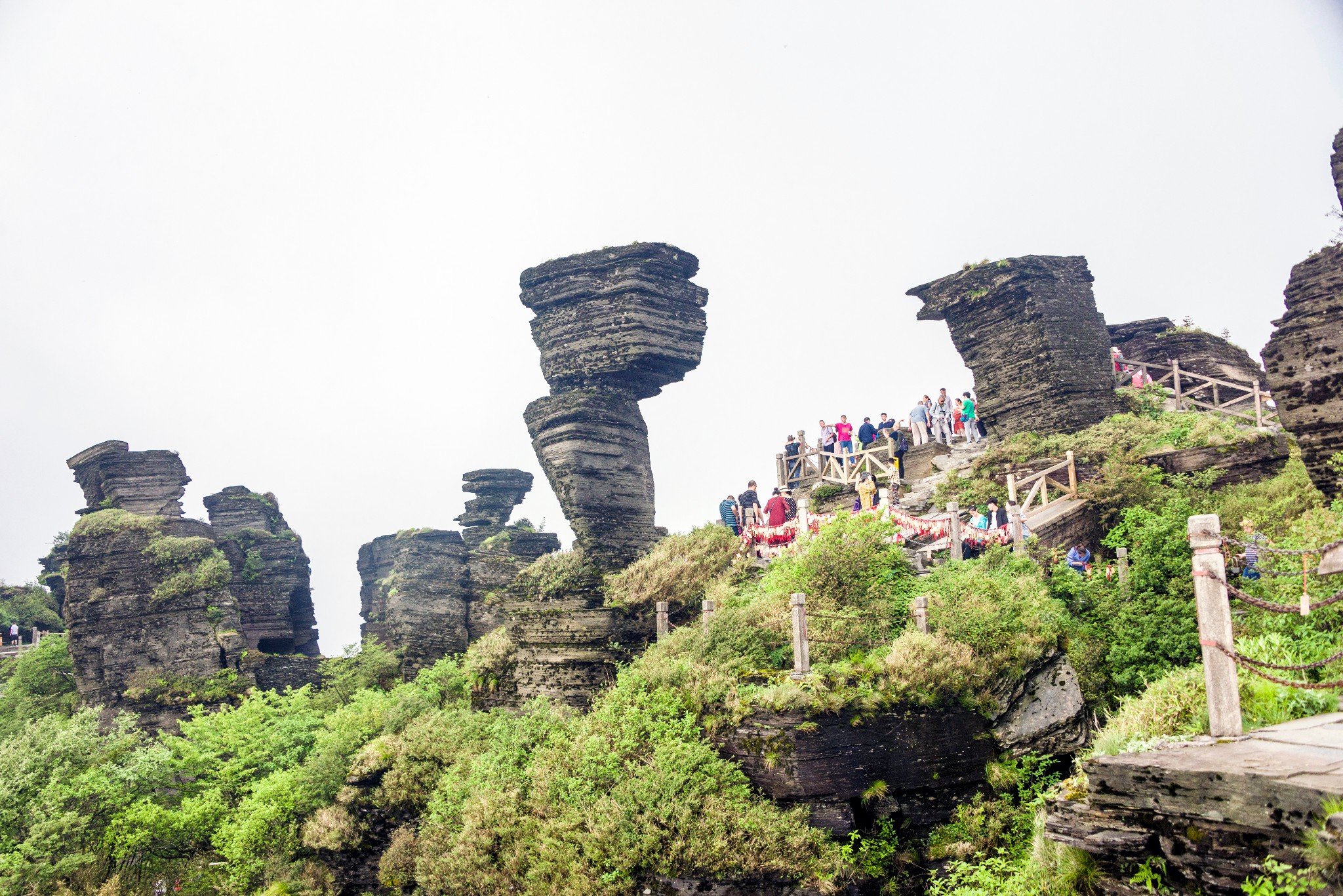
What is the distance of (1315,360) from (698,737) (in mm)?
12573

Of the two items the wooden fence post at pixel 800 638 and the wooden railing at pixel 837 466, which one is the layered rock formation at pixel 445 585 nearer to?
the wooden railing at pixel 837 466

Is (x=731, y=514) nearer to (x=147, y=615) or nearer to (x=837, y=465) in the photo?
(x=837, y=465)

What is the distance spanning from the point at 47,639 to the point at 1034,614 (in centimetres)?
3908

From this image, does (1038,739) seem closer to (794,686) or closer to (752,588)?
(794,686)

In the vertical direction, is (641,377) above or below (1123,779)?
above

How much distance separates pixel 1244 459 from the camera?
62.8 ft

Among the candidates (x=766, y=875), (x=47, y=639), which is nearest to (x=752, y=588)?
(x=766, y=875)

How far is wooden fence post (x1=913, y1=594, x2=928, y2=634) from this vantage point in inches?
572

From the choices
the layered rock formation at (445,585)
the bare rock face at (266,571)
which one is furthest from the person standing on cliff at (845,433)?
the bare rock face at (266,571)

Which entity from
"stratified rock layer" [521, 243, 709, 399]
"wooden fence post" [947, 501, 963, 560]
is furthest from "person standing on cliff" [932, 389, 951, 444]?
"wooden fence post" [947, 501, 963, 560]

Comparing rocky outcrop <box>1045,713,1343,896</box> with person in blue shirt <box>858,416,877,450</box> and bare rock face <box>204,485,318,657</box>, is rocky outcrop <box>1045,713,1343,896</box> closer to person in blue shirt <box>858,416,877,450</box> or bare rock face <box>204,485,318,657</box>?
person in blue shirt <box>858,416,877,450</box>

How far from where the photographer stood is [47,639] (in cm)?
3603

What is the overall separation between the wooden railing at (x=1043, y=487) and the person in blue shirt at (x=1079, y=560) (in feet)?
4.54

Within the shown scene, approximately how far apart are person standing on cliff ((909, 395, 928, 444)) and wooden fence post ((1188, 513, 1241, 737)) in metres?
19.8
